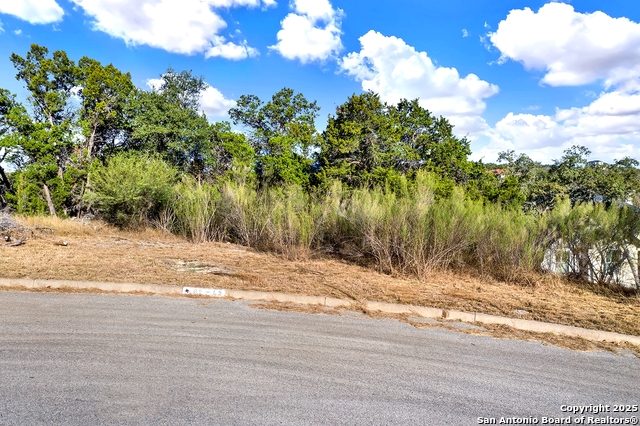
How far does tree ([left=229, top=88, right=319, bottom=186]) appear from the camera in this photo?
21828 millimetres

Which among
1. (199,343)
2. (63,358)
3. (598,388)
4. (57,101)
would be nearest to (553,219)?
(598,388)

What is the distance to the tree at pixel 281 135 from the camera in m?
21.8

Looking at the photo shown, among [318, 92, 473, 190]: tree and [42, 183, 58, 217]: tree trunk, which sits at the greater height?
[318, 92, 473, 190]: tree

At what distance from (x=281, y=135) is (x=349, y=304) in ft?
61.5

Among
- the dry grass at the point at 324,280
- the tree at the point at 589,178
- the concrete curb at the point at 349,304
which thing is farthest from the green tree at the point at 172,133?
the tree at the point at 589,178

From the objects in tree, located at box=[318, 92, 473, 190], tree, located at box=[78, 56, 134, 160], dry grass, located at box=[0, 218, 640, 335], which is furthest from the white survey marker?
tree, located at box=[78, 56, 134, 160]

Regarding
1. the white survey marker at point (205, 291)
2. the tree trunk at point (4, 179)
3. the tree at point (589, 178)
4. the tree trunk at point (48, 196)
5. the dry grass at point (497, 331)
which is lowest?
the white survey marker at point (205, 291)

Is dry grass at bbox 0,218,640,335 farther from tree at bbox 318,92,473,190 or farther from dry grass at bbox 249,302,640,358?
tree at bbox 318,92,473,190

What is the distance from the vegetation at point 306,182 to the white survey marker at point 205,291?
13.6ft

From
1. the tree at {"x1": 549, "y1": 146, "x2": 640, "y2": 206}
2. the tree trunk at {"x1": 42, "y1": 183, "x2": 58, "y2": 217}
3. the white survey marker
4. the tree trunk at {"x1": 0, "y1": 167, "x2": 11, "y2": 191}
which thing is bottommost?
the white survey marker

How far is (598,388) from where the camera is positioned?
4.21 meters

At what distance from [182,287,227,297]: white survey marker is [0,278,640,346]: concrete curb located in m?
0.09

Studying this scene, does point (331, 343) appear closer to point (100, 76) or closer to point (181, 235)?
point (181, 235)

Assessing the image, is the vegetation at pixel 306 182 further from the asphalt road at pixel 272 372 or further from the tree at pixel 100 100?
the asphalt road at pixel 272 372
